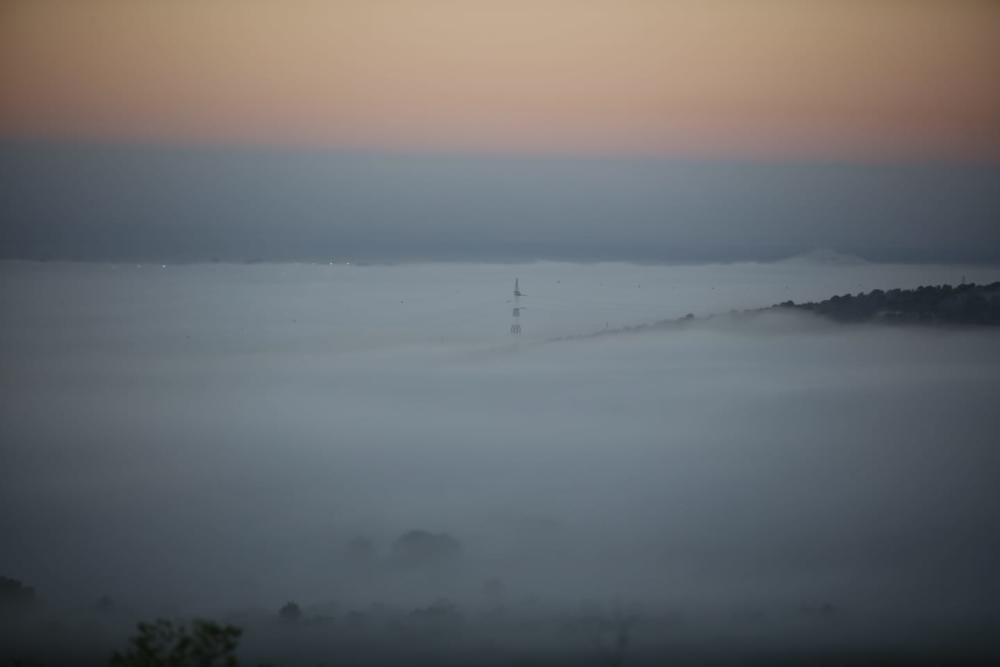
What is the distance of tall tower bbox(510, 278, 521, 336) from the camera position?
10688 millimetres

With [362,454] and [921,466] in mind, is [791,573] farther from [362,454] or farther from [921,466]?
[362,454]

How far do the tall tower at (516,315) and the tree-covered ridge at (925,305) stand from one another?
9.69 ft

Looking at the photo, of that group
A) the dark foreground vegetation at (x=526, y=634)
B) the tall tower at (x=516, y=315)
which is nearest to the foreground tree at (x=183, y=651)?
the dark foreground vegetation at (x=526, y=634)

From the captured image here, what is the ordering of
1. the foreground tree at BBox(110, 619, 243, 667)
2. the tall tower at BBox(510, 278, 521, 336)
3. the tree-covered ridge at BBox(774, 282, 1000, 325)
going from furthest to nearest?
the tall tower at BBox(510, 278, 521, 336) → the tree-covered ridge at BBox(774, 282, 1000, 325) → the foreground tree at BBox(110, 619, 243, 667)

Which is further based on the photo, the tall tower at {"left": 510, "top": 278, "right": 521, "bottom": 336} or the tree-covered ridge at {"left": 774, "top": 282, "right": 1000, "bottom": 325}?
the tall tower at {"left": 510, "top": 278, "right": 521, "bottom": 336}

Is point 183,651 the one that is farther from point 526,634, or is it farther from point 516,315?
point 516,315

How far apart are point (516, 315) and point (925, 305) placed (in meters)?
4.42

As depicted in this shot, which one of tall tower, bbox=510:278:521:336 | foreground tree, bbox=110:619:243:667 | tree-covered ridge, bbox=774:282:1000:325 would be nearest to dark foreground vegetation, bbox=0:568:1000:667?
tall tower, bbox=510:278:521:336

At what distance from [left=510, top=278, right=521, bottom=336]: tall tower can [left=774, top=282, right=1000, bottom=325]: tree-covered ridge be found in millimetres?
2953

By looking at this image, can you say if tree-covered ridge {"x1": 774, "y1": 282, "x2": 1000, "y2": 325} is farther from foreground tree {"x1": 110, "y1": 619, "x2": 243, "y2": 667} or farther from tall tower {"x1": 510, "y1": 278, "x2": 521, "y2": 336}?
foreground tree {"x1": 110, "y1": 619, "x2": 243, "y2": 667}

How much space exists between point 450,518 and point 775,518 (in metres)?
3.95

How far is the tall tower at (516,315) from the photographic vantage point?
35.1ft

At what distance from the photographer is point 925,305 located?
984cm

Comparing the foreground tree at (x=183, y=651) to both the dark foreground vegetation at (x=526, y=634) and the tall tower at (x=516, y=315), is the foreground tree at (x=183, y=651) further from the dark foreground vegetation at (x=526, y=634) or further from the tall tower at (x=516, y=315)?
the tall tower at (x=516, y=315)
